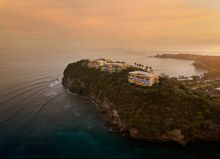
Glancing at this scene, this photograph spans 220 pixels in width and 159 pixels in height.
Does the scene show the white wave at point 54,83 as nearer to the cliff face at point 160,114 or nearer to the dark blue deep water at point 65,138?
the dark blue deep water at point 65,138

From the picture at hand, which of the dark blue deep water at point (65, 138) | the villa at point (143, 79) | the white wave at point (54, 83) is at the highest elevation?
the villa at point (143, 79)

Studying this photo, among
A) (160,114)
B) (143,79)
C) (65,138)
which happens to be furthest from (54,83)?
(160,114)

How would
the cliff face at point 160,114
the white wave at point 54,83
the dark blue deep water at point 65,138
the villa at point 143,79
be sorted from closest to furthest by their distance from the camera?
the dark blue deep water at point 65,138 → the cliff face at point 160,114 → the villa at point 143,79 → the white wave at point 54,83

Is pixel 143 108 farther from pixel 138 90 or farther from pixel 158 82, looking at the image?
pixel 158 82

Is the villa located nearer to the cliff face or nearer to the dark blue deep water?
the cliff face

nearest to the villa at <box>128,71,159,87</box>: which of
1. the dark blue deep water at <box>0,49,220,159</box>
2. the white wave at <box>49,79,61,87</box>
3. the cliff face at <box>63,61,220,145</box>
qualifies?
the cliff face at <box>63,61,220,145</box>

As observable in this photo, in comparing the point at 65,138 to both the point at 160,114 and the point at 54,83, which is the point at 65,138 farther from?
the point at 54,83

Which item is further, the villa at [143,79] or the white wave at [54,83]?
the white wave at [54,83]

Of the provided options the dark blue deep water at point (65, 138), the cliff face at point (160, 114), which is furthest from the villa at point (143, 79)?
the dark blue deep water at point (65, 138)

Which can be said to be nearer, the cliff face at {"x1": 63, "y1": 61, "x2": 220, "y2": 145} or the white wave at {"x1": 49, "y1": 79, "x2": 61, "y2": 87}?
the cliff face at {"x1": 63, "y1": 61, "x2": 220, "y2": 145}
